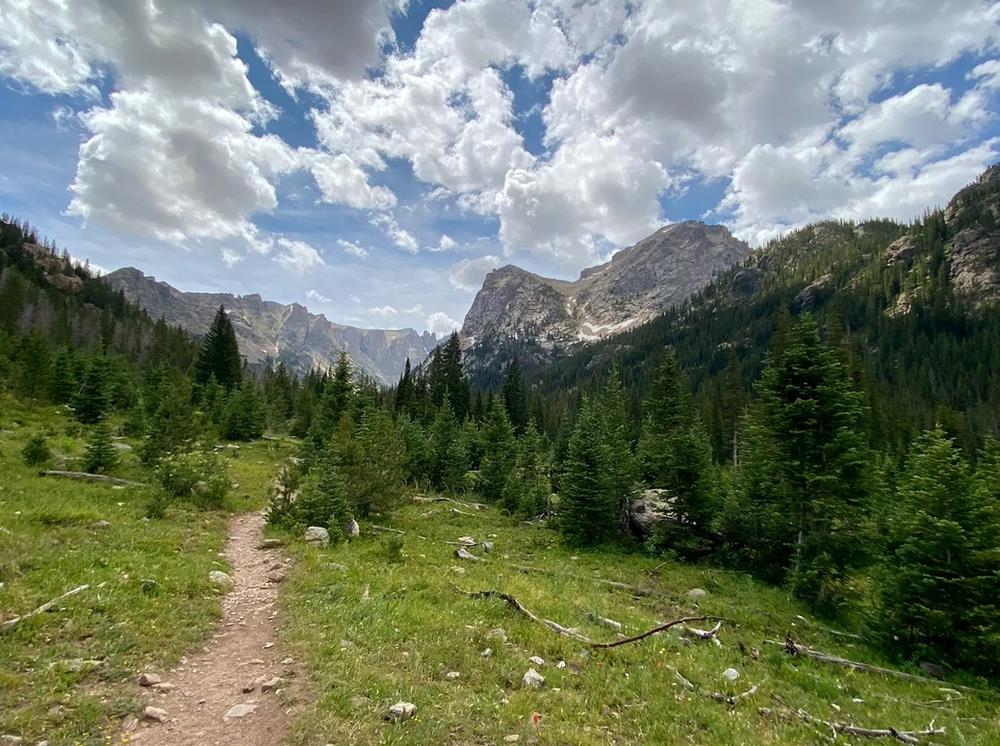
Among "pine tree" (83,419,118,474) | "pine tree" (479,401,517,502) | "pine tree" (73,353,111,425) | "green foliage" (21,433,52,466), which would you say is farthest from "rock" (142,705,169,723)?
"pine tree" (73,353,111,425)

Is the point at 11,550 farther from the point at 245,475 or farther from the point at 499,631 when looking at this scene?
the point at 245,475

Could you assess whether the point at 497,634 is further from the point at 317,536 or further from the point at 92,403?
the point at 92,403

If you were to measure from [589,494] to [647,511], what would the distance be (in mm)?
3458

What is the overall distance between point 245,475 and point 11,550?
2007 cm

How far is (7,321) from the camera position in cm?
9694

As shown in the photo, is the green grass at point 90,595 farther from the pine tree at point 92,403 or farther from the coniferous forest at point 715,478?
the pine tree at point 92,403

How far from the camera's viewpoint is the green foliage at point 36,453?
2244 centimetres

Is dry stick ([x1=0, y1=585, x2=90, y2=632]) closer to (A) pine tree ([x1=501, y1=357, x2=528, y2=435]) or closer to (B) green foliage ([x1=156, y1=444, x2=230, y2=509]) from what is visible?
(B) green foliage ([x1=156, y1=444, x2=230, y2=509])

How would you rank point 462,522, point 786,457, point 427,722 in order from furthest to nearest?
point 462,522 → point 786,457 → point 427,722

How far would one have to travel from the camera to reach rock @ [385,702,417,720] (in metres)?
7.55

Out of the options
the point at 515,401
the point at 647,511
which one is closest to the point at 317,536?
the point at 647,511

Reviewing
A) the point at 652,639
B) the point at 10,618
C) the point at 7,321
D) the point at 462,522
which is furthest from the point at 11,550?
the point at 7,321

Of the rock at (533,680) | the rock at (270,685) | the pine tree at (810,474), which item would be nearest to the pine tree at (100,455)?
the rock at (270,685)

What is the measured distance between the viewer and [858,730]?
8734mm
